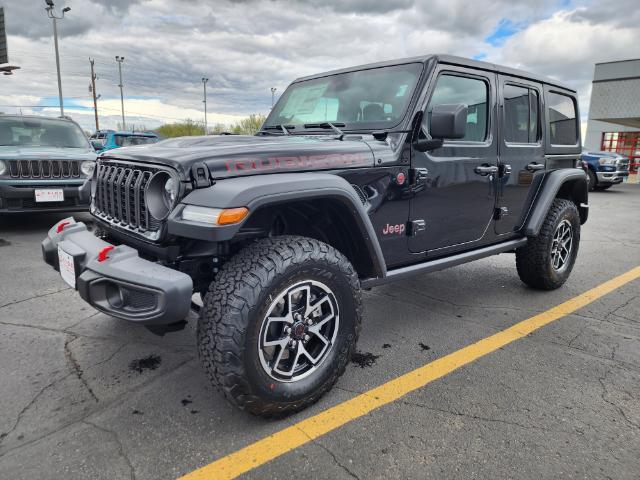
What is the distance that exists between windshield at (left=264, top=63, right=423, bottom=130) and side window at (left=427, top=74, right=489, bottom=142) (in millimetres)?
217

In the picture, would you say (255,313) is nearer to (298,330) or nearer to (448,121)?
(298,330)

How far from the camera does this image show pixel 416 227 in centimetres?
299

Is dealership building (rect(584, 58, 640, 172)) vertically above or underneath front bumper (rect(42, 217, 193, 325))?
above

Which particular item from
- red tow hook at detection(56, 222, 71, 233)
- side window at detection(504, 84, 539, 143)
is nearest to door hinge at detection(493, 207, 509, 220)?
side window at detection(504, 84, 539, 143)

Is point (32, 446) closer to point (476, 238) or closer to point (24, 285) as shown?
point (24, 285)

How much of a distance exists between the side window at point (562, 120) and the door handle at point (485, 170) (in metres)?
1.04

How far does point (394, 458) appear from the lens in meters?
2.02

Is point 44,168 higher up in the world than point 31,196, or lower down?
higher up

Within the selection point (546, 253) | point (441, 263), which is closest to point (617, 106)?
point (546, 253)

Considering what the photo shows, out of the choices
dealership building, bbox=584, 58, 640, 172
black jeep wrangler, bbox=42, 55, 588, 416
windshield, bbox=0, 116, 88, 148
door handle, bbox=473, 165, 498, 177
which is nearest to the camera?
black jeep wrangler, bbox=42, 55, 588, 416

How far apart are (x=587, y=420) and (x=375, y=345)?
1.30 meters

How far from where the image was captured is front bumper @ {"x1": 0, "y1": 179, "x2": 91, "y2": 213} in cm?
600

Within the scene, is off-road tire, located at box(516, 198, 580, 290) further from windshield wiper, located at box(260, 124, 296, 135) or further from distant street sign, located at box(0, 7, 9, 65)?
distant street sign, located at box(0, 7, 9, 65)

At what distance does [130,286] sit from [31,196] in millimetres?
5139
